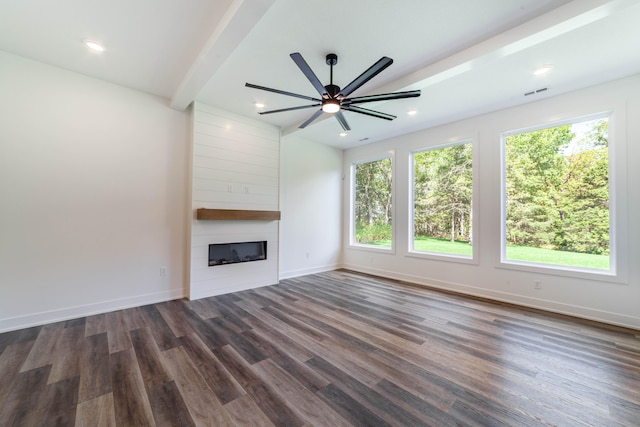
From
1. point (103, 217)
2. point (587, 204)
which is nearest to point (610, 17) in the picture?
point (587, 204)

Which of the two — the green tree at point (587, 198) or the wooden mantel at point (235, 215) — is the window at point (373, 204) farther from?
the green tree at point (587, 198)

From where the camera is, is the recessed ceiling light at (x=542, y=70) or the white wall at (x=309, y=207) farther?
the white wall at (x=309, y=207)

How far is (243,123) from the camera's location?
4609 millimetres

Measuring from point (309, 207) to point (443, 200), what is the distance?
110 inches

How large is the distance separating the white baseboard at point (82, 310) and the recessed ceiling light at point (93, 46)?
3111 mm

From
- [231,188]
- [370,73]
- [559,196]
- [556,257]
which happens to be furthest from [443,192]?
[231,188]

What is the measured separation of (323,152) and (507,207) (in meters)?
3.84

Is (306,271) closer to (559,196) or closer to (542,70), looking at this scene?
(559,196)

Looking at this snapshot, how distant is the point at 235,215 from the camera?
435 cm

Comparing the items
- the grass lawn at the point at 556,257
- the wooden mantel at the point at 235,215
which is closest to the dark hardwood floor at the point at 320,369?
the grass lawn at the point at 556,257

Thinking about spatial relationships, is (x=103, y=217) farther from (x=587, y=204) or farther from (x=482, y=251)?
(x=587, y=204)

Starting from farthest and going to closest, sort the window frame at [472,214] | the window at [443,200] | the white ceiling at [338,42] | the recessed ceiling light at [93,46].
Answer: the window at [443,200], the window frame at [472,214], the recessed ceiling light at [93,46], the white ceiling at [338,42]

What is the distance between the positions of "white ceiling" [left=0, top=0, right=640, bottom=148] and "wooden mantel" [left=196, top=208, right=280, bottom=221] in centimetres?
171

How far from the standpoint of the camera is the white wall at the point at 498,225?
315 centimetres
